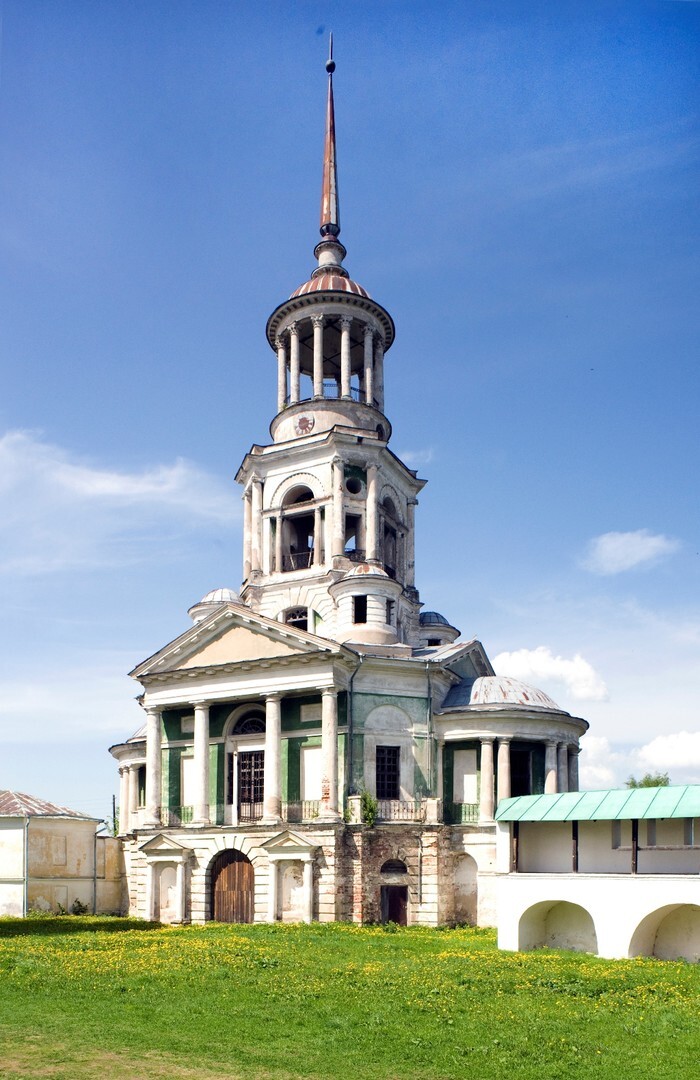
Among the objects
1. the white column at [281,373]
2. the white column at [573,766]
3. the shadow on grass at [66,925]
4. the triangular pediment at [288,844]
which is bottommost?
the shadow on grass at [66,925]

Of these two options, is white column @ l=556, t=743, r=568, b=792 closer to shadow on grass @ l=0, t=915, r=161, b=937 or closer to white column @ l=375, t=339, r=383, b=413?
shadow on grass @ l=0, t=915, r=161, b=937

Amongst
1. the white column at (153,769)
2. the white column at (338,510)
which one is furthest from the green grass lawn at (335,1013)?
the white column at (338,510)

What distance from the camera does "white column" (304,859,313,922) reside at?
33.8 metres

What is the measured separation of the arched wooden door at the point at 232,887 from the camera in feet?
118

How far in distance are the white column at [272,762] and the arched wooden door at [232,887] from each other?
70.4 inches

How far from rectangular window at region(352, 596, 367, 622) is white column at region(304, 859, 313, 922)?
29.7 ft

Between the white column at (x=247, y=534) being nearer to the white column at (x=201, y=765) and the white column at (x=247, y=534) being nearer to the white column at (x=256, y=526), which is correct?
the white column at (x=256, y=526)

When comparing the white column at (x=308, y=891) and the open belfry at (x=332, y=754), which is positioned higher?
the open belfry at (x=332, y=754)

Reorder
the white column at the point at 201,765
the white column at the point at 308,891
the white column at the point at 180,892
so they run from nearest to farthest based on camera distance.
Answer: the white column at the point at 308,891 < the white column at the point at 180,892 < the white column at the point at 201,765

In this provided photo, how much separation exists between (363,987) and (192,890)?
18009 mm

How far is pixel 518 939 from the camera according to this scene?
1030 inches

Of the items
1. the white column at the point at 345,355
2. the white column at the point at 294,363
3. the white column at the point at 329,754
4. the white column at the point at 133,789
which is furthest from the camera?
the white column at the point at 133,789

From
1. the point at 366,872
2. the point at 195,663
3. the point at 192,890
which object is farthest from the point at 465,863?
the point at 195,663

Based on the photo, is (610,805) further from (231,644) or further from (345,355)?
(345,355)
